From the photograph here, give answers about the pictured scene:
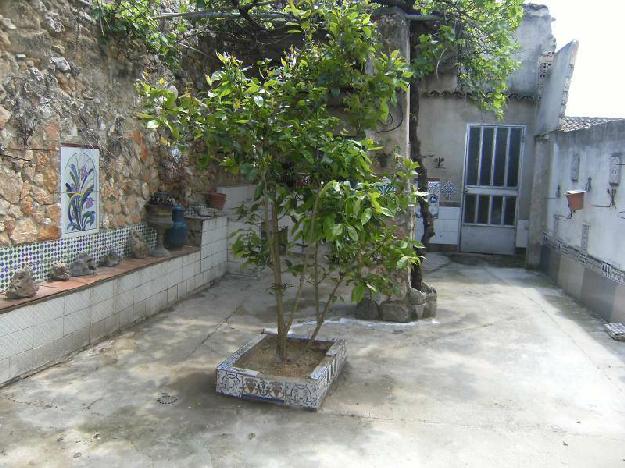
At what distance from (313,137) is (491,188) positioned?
8713 millimetres

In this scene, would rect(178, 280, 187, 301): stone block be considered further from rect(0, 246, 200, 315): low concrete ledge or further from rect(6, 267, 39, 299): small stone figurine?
rect(6, 267, 39, 299): small stone figurine

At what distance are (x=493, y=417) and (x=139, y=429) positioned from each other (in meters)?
2.55

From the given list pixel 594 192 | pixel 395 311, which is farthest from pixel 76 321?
pixel 594 192

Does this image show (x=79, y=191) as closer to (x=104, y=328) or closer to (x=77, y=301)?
(x=77, y=301)

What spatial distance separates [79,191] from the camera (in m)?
5.55

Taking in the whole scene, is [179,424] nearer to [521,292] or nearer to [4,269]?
[4,269]

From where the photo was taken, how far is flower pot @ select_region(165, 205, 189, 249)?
23.2ft

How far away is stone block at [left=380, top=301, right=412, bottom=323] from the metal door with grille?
235 inches

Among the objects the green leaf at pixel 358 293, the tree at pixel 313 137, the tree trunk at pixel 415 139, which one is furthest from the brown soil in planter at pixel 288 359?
the tree trunk at pixel 415 139

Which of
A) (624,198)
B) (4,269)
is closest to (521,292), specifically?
(624,198)

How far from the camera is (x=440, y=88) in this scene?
11.6 metres

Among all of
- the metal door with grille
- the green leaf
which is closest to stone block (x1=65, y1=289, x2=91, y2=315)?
the green leaf

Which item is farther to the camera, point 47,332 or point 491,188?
point 491,188

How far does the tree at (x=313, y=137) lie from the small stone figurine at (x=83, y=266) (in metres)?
1.76
